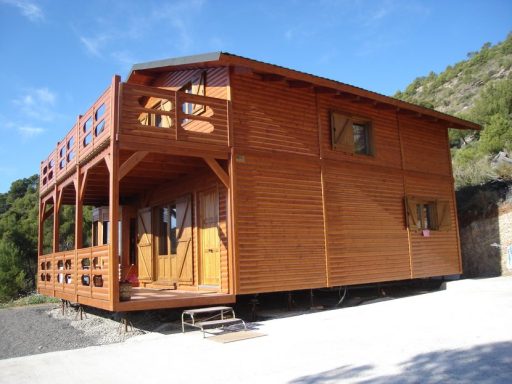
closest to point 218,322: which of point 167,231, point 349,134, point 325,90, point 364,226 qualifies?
point 167,231

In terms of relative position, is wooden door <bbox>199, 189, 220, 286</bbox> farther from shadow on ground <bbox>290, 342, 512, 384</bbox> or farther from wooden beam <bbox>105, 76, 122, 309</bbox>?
shadow on ground <bbox>290, 342, 512, 384</bbox>

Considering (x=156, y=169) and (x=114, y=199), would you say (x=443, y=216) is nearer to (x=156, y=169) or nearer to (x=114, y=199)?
(x=156, y=169)

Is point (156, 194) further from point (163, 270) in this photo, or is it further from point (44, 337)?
point (44, 337)

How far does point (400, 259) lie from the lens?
12.6 metres

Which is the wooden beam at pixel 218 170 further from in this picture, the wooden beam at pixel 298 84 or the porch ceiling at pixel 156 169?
the wooden beam at pixel 298 84

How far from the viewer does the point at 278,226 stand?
1002 cm

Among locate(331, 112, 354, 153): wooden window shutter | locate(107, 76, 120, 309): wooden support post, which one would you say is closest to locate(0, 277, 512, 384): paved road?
locate(107, 76, 120, 309): wooden support post

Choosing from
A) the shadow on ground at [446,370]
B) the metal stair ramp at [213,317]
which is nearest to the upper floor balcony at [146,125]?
the metal stair ramp at [213,317]

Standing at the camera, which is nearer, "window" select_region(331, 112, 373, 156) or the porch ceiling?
the porch ceiling

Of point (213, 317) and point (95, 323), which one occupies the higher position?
point (213, 317)

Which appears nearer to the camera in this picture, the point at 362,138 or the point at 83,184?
the point at 83,184

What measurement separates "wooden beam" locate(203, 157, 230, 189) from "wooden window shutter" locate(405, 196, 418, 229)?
19.6 ft

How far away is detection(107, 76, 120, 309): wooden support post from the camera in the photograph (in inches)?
316

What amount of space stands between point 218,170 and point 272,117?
2.04 m
